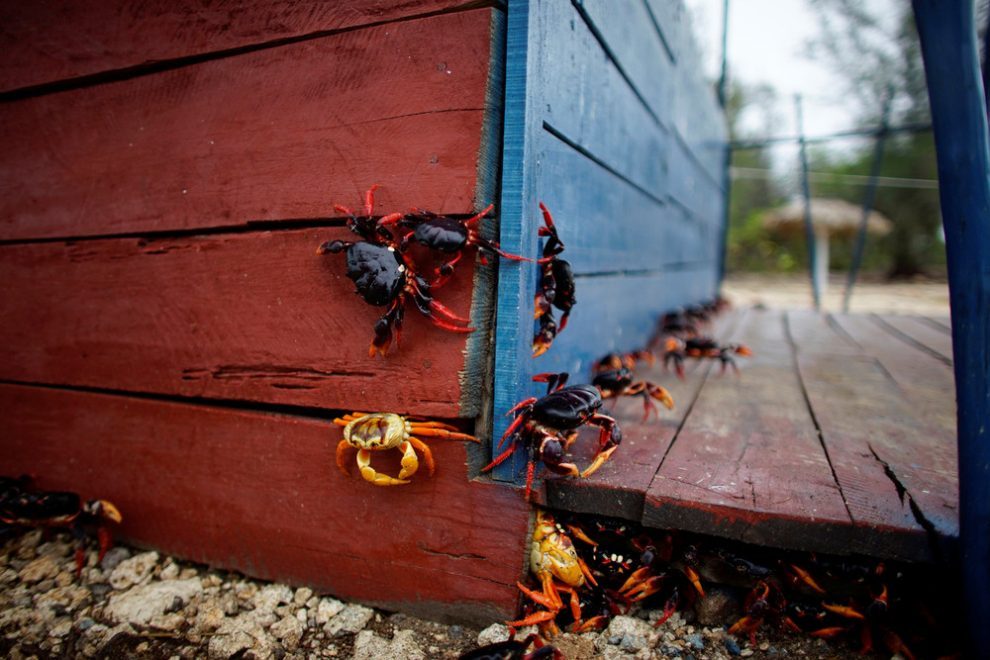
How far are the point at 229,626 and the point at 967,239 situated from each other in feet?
6.67

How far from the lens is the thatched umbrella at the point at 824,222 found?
1221 cm

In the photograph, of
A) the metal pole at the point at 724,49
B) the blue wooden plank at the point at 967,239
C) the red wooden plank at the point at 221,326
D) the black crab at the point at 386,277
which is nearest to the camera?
the blue wooden plank at the point at 967,239

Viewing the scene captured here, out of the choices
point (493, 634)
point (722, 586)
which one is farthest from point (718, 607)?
point (493, 634)

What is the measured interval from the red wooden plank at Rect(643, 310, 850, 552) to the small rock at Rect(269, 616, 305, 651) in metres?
1.02

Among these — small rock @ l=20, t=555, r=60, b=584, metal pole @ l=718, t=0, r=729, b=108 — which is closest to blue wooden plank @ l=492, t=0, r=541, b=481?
small rock @ l=20, t=555, r=60, b=584

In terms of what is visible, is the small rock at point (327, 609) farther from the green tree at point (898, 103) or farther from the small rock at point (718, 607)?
the green tree at point (898, 103)

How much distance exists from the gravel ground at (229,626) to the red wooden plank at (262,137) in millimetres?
1129

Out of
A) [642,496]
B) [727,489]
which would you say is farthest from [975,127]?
[642,496]

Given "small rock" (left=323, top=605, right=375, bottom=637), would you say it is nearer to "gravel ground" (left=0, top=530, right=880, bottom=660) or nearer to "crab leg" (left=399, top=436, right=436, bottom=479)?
"gravel ground" (left=0, top=530, right=880, bottom=660)

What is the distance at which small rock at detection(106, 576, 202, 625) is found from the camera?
1674 mm

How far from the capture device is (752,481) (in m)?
1.43

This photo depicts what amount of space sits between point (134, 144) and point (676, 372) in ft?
7.74

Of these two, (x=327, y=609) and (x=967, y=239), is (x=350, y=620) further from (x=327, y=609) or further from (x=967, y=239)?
(x=967, y=239)

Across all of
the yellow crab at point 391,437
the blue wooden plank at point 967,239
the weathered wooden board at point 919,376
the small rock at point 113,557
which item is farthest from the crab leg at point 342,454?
the weathered wooden board at point 919,376
